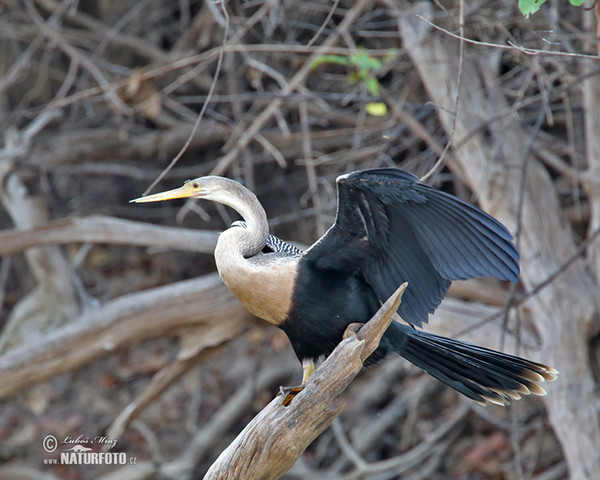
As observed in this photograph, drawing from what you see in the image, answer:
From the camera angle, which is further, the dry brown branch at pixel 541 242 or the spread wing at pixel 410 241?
the dry brown branch at pixel 541 242

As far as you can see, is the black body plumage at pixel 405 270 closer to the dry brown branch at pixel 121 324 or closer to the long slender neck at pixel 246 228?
the long slender neck at pixel 246 228

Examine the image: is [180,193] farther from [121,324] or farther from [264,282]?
[121,324]

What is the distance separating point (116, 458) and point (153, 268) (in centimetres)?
130

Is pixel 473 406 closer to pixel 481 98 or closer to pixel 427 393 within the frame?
pixel 427 393

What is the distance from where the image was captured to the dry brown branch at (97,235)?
12.0ft

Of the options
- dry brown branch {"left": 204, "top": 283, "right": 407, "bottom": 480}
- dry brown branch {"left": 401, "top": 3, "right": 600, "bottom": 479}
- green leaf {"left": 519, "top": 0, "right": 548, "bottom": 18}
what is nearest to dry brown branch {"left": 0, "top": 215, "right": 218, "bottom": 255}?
dry brown branch {"left": 401, "top": 3, "right": 600, "bottom": 479}

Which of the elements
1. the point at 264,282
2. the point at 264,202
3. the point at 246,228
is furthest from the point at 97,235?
the point at 264,282

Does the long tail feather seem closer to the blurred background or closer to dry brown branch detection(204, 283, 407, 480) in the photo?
dry brown branch detection(204, 283, 407, 480)

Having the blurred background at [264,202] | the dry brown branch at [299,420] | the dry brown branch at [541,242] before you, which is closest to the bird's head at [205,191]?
the dry brown branch at [299,420]

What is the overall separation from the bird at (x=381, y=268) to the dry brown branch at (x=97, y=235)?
1543 mm

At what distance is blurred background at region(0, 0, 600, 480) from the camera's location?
126 inches

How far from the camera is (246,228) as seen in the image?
6.73 feet

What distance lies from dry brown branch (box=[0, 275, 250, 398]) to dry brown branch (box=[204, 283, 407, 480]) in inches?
66.6

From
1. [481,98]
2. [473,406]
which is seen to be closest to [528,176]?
[481,98]
